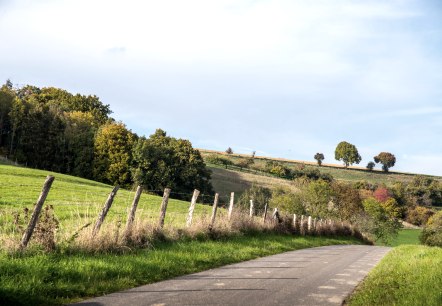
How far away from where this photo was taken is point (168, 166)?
8138cm

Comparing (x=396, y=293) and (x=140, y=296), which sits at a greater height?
(x=396, y=293)

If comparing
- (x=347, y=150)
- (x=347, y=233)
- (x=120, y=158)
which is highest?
(x=347, y=150)

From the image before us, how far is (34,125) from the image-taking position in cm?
8331

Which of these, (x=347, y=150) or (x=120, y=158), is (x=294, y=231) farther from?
(x=347, y=150)

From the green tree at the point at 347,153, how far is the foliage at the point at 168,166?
4054 inches

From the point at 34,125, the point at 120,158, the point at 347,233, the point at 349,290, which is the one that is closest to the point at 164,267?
the point at 349,290

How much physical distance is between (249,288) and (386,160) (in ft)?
610

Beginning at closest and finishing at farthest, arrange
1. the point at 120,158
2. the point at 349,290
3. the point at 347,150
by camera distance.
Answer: the point at 349,290
the point at 120,158
the point at 347,150

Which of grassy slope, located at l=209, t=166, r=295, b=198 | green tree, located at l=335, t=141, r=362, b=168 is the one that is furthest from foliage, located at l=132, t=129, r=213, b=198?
green tree, located at l=335, t=141, r=362, b=168

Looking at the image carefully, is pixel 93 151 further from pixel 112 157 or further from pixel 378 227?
pixel 378 227

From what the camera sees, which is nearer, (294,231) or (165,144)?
(294,231)

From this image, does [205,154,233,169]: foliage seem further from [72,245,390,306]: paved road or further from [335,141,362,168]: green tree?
[72,245,390,306]: paved road

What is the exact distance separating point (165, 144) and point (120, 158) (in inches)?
383

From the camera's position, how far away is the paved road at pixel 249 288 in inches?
341
